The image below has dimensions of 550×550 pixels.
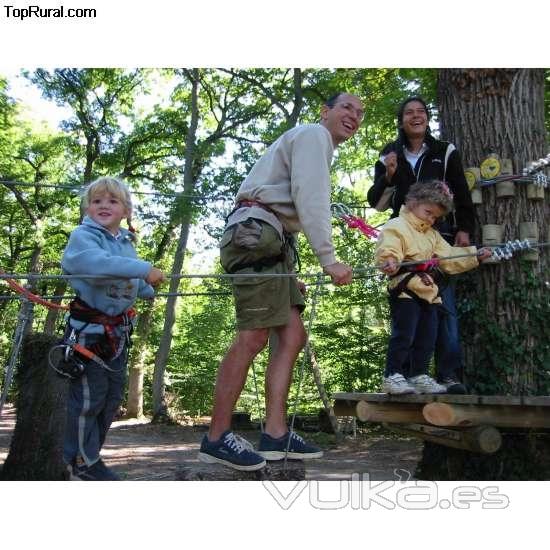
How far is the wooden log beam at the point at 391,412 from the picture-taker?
3544 mm

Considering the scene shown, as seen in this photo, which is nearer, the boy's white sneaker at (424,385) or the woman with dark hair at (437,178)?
the boy's white sneaker at (424,385)

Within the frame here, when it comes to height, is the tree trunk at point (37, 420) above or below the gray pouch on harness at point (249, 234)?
below

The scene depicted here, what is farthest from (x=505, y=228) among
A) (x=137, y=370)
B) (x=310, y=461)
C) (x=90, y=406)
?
(x=137, y=370)

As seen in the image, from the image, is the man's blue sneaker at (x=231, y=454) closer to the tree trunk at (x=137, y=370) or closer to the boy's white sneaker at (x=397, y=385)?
the boy's white sneaker at (x=397, y=385)

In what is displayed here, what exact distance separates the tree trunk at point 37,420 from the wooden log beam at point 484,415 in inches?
74.6

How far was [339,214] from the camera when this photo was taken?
465 cm

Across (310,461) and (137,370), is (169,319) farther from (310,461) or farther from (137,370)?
(310,461)

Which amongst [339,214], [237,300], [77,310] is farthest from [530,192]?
[77,310]

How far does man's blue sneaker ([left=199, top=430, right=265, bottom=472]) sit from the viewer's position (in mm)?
2859

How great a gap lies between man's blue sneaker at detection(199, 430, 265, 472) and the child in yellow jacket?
95cm

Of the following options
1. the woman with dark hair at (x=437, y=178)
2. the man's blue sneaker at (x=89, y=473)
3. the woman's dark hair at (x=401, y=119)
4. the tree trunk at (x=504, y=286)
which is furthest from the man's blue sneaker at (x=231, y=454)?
the woman's dark hair at (x=401, y=119)

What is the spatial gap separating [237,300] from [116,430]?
10805 millimetres

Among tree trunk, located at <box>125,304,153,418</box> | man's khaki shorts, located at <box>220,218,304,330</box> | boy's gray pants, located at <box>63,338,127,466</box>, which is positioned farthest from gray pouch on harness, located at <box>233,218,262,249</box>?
tree trunk, located at <box>125,304,153,418</box>

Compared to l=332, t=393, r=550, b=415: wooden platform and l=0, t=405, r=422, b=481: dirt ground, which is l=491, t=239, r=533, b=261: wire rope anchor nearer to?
l=332, t=393, r=550, b=415: wooden platform
